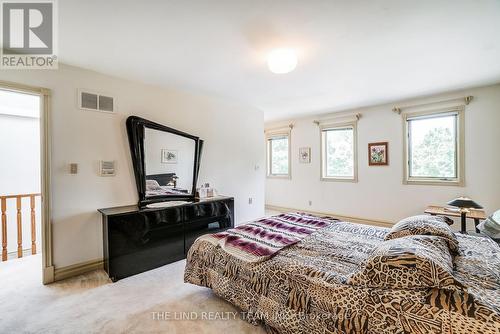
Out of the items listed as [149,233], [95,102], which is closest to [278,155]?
[149,233]

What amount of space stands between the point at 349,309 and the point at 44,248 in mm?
3027

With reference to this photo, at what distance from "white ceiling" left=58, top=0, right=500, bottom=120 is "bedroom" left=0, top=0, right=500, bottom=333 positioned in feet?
0.07

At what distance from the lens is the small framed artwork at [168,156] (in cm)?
327

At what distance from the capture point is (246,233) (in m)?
2.24

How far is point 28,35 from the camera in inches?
80.8

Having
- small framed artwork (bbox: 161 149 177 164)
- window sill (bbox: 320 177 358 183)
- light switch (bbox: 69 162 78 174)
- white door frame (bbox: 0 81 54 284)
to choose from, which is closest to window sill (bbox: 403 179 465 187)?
window sill (bbox: 320 177 358 183)

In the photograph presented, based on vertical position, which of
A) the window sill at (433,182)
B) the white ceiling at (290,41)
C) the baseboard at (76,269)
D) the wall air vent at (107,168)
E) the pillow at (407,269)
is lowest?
the baseboard at (76,269)

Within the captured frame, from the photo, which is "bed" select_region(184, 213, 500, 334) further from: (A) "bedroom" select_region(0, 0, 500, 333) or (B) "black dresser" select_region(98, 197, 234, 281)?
(B) "black dresser" select_region(98, 197, 234, 281)

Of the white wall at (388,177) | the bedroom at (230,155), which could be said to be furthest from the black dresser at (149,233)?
the white wall at (388,177)

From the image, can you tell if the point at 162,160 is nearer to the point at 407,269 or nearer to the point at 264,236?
the point at 264,236

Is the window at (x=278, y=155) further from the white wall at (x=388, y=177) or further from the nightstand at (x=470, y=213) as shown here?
the nightstand at (x=470, y=213)

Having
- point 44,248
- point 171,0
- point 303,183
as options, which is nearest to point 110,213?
point 44,248

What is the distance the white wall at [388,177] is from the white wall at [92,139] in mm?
2667

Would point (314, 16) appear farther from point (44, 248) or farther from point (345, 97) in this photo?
point (44, 248)
